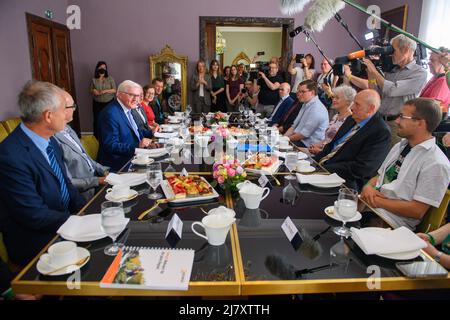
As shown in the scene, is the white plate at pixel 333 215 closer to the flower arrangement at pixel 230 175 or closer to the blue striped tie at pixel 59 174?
the flower arrangement at pixel 230 175

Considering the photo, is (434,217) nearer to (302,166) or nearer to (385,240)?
(385,240)

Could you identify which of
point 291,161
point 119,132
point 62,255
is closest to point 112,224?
point 62,255

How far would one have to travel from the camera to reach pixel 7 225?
1578 mm

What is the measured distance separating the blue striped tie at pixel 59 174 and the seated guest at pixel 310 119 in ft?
8.80

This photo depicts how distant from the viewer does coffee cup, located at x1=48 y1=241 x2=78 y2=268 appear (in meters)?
1.05

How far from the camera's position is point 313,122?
375 cm

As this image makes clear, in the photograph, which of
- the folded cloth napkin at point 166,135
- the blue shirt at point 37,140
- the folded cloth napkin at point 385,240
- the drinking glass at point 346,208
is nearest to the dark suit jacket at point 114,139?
the folded cloth napkin at point 166,135

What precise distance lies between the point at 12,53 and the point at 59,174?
390 cm

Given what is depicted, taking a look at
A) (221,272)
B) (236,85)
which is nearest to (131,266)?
(221,272)

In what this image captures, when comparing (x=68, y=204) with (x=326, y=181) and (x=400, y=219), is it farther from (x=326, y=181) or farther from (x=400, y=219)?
(x=400, y=219)

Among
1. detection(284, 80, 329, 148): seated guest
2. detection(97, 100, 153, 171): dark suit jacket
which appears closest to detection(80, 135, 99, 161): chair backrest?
detection(97, 100, 153, 171): dark suit jacket

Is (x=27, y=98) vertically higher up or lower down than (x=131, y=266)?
higher up

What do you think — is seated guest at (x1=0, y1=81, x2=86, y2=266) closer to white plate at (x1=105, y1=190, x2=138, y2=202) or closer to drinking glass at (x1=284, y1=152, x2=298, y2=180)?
white plate at (x1=105, y1=190, x2=138, y2=202)

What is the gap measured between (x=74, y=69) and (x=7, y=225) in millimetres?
6224
